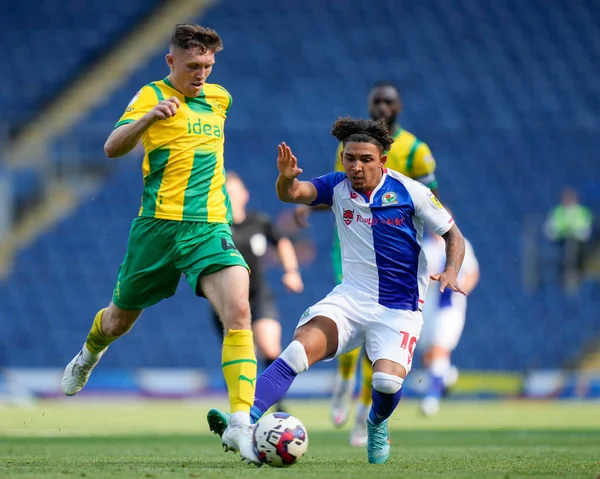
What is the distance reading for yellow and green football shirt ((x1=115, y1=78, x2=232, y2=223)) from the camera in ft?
20.2

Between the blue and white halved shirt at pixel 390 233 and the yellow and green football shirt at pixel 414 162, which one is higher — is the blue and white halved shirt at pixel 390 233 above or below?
below

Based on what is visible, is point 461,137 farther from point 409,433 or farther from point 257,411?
point 257,411

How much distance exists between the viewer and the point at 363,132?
20.7ft

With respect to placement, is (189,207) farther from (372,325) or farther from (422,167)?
(422,167)

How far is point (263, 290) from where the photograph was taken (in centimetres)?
1036

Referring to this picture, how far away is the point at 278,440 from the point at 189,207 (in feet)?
4.82

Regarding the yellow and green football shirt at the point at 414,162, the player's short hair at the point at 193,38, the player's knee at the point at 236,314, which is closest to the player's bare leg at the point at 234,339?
the player's knee at the point at 236,314

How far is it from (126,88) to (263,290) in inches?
417

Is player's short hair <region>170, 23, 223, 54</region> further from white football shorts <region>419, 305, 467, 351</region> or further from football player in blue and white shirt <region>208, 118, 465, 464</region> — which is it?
white football shorts <region>419, 305, 467, 351</region>

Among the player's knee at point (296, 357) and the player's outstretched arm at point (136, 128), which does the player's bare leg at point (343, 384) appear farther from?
the player's outstretched arm at point (136, 128)

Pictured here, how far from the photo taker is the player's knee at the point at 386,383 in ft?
19.9

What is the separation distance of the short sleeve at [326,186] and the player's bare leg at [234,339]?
0.71m

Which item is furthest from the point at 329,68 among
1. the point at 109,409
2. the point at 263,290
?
the point at 263,290

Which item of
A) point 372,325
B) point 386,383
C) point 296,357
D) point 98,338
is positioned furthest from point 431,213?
point 98,338
